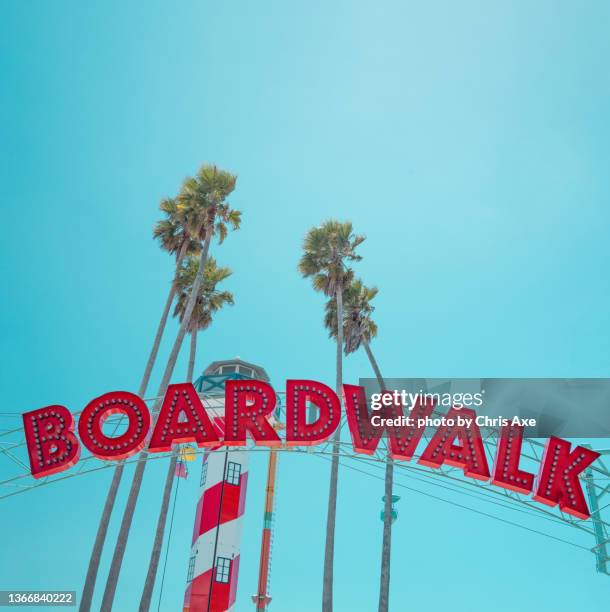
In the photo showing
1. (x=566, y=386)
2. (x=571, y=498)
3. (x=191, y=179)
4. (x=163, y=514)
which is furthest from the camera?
(x=566, y=386)

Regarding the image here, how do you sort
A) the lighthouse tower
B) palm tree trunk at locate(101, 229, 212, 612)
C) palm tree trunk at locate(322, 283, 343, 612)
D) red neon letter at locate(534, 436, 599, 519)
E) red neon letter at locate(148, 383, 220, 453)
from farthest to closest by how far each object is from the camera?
the lighthouse tower → palm tree trunk at locate(322, 283, 343, 612) → palm tree trunk at locate(101, 229, 212, 612) → red neon letter at locate(148, 383, 220, 453) → red neon letter at locate(534, 436, 599, 519)

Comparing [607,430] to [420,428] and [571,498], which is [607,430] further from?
[420,428]

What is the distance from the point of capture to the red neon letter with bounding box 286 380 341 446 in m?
19.7

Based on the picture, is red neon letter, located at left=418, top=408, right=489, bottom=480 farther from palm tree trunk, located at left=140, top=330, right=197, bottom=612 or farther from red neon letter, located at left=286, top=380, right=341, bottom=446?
palm tree trunk, located at left=140, top=330, right=197, bottom=612

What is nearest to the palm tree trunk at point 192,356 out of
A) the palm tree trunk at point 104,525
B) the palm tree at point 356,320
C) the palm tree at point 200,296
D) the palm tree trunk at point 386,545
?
the palm tree at point 200,296

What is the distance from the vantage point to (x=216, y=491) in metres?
31.1

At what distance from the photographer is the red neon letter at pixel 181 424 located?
19.6 m

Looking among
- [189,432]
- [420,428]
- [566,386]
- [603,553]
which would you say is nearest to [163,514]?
[189,432]

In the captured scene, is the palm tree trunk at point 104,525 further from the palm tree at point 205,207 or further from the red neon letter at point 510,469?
the red neon letter at point 510,469

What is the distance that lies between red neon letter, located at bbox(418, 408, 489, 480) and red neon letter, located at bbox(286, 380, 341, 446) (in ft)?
10.0

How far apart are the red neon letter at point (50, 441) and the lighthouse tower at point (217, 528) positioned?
306 inches

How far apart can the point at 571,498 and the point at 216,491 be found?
58.1ft

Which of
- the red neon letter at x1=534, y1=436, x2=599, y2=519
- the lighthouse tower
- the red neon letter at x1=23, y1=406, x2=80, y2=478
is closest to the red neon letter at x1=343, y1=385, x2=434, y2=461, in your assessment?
the red neon letter at x1=534, y1=436, x2=599, y2=519

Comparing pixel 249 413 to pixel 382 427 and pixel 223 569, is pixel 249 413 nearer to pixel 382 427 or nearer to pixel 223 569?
pixel 382 427
